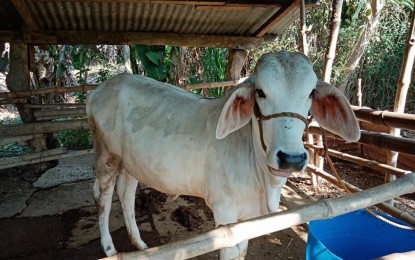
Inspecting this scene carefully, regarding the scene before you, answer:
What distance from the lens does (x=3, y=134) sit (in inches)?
176

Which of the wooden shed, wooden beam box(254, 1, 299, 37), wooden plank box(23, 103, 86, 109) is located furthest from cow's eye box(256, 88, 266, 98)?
wooden plank box(23, 103, 86, 109)

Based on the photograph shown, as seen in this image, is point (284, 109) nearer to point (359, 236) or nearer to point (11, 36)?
point (359, 236)

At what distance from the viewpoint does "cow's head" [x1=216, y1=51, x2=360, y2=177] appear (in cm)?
167

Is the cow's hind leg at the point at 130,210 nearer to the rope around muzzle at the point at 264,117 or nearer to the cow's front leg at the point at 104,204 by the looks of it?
the cow's front leg at the point at 104,204

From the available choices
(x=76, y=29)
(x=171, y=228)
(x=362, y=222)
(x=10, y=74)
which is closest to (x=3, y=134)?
(x=10, y=74)

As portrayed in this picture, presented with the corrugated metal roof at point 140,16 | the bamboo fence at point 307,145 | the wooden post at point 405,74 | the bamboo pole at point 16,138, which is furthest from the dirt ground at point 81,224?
the corrugated metal roof at point 140,16

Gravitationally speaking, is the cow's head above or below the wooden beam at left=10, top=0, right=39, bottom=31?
below

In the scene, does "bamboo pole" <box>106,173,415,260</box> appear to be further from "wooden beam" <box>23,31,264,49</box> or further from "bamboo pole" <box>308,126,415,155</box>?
"wooden beam" <box>23,31,264,49</box>

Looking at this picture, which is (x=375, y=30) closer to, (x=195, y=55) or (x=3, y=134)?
(x=195, y=55)

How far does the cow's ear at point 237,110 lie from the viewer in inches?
74.2

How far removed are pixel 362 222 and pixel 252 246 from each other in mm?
1124

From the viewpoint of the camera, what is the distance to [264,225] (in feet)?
4.08

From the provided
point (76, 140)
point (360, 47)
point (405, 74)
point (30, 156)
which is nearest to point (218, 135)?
point (405, 74)

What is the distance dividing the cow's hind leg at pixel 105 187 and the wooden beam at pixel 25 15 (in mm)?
1925
